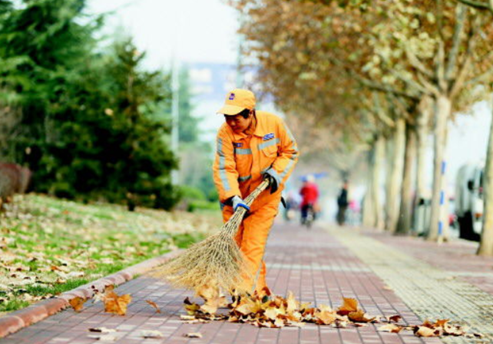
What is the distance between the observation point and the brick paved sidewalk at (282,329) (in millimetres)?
6875

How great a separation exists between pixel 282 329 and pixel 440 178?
57.7 feet

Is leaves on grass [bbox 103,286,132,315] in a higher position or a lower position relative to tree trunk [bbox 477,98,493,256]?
lower

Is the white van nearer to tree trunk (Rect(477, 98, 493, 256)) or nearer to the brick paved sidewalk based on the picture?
tree trunk (Rect(477, 98, 493, 256))

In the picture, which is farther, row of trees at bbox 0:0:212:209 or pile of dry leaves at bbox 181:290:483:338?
row of trees at bbox 0:0:212:209

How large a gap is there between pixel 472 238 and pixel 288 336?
21.7 metres

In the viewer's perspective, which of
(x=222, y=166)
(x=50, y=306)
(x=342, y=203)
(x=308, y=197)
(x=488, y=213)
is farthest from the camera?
(x=342, y=203)

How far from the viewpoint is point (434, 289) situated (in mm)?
11141

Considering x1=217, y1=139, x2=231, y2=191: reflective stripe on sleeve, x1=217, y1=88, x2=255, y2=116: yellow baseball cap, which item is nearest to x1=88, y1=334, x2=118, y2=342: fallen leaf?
x1=217, y1=139, x2=231, y2=191: reflective stripe on sleeve

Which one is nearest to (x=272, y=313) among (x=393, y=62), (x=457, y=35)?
(x=457, y=35)

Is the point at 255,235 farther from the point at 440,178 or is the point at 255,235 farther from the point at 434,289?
the point at 440,178

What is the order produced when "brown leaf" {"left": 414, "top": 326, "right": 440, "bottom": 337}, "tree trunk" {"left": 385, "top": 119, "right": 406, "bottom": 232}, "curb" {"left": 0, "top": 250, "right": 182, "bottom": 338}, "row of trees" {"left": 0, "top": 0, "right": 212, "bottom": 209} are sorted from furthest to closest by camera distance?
"tree trunk" {"left": 385, "top": 119, "right": 406, "bottom": 232}, "row of trees" {"left": 0, "top": 0, "right": 212, "bottom": 209}, "brown leaf" {"left": 414, "top": 326, "right": 440, "bottom": 337}, "curb" {"left": 0, "top": 250, "right": 182, "bottom": 338}

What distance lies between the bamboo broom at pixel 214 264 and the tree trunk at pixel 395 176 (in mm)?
25801

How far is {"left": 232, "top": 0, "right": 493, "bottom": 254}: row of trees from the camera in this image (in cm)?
2316

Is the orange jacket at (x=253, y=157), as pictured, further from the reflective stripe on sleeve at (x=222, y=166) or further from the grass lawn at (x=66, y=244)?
the grass lawn at (x=66, y=244)
